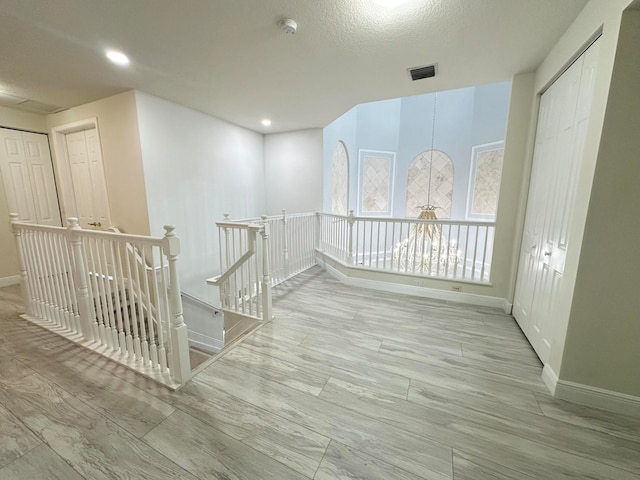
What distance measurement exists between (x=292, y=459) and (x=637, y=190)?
2445mm

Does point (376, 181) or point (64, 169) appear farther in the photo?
point (376, 181)

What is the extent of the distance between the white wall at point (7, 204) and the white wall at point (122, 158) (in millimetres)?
1019

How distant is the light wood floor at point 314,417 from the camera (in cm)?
122

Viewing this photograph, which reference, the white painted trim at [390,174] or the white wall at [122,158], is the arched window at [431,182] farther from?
the white wall at [122,158]

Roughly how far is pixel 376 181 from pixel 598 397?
548cm

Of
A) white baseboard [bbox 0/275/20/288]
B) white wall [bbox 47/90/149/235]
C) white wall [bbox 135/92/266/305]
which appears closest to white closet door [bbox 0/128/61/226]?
white baseboard [bbox 0/275/20/288]

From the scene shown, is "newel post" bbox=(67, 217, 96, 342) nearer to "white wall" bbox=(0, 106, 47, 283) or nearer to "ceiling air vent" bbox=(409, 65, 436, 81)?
"white wall" bbox=(0, 106, 47, 283)

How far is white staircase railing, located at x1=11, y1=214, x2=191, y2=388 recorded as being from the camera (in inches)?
66.8

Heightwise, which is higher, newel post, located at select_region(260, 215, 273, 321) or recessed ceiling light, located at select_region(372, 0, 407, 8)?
recessed ceiling light, located at select_region(372, 0, 407, 8)

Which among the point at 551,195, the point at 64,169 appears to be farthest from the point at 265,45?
the point at 64,169

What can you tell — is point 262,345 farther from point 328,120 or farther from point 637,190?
point 328,120

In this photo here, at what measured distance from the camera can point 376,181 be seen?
638 centimetres

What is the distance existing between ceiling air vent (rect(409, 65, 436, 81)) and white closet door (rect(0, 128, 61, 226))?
5644 millimetres

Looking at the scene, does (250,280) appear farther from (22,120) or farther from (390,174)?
(390,174)
